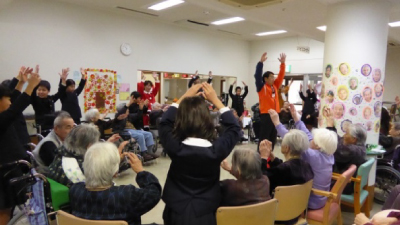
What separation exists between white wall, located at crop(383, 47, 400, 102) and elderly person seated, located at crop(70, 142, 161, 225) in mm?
9218

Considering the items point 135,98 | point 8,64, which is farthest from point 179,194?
point 8,64

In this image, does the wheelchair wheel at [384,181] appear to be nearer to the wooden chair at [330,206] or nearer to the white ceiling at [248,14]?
the wooden chair at [330,206]

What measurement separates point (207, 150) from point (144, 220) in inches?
73.9

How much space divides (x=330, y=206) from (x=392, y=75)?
316 inches

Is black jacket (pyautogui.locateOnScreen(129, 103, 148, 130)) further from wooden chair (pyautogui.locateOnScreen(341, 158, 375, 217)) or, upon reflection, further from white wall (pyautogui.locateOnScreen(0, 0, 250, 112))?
wooden chair (pyautogui.locateOnScreen(341, 158, 375, 217))

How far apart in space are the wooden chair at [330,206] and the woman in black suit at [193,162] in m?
1.07

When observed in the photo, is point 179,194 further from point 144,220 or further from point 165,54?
point 165,54

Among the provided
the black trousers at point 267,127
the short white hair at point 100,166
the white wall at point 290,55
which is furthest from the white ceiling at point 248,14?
the short white hair at point 100,166

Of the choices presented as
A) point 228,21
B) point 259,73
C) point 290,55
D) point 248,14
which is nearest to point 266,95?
point 259,73

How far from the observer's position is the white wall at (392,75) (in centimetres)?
845

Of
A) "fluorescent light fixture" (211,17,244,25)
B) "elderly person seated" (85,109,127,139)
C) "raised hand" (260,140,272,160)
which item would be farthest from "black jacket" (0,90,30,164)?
"fluorescent light fixture" (211,17,244,25)

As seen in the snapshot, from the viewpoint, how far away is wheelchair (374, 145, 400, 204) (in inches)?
140

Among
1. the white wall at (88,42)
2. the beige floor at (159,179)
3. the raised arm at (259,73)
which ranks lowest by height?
the beige floor at (159,179)

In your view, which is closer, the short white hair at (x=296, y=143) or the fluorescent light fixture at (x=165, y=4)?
the short white hair at (x=296, y=143)
